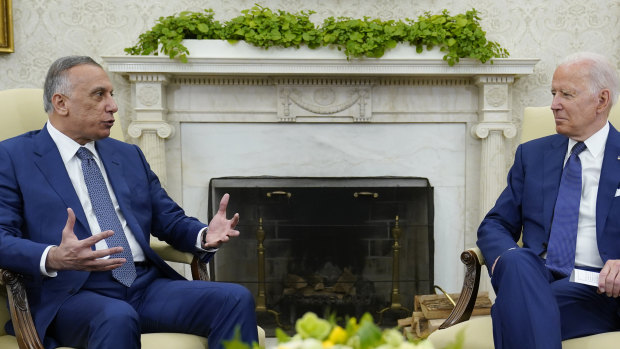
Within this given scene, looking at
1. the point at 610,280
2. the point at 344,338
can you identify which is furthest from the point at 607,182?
the point at 344,338

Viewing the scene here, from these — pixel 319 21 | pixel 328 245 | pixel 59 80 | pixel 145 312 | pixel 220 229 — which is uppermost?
pixel 319 21

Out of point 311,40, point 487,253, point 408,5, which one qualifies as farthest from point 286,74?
point 487,253

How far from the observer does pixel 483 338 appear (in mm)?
1924

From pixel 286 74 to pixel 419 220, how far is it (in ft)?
3.78

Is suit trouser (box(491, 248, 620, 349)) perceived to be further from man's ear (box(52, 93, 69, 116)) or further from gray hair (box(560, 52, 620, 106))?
man's ear (box(52, 93, 69, 116))

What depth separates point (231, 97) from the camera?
363 centimetres

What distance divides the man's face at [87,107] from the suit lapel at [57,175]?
3.4 inches

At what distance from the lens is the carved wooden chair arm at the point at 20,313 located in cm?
176

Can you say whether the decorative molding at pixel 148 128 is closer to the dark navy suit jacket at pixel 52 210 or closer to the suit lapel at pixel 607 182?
the dark navy suit jacket at pixel 52 210

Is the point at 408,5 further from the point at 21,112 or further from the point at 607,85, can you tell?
the point at 21,112

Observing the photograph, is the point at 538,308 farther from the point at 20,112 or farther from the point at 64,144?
the point at 20,112

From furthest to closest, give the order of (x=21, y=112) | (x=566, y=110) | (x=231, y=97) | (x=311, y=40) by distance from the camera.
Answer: (x=231, y=97)
(x=311, y=40)
(x=21, y=112)
(x=566, y=110)

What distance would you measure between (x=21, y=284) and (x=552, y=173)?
173 centimetres

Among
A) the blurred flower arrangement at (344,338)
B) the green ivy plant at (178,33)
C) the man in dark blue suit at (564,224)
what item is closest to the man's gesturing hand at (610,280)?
the man in dark blue suit at (564,224)
